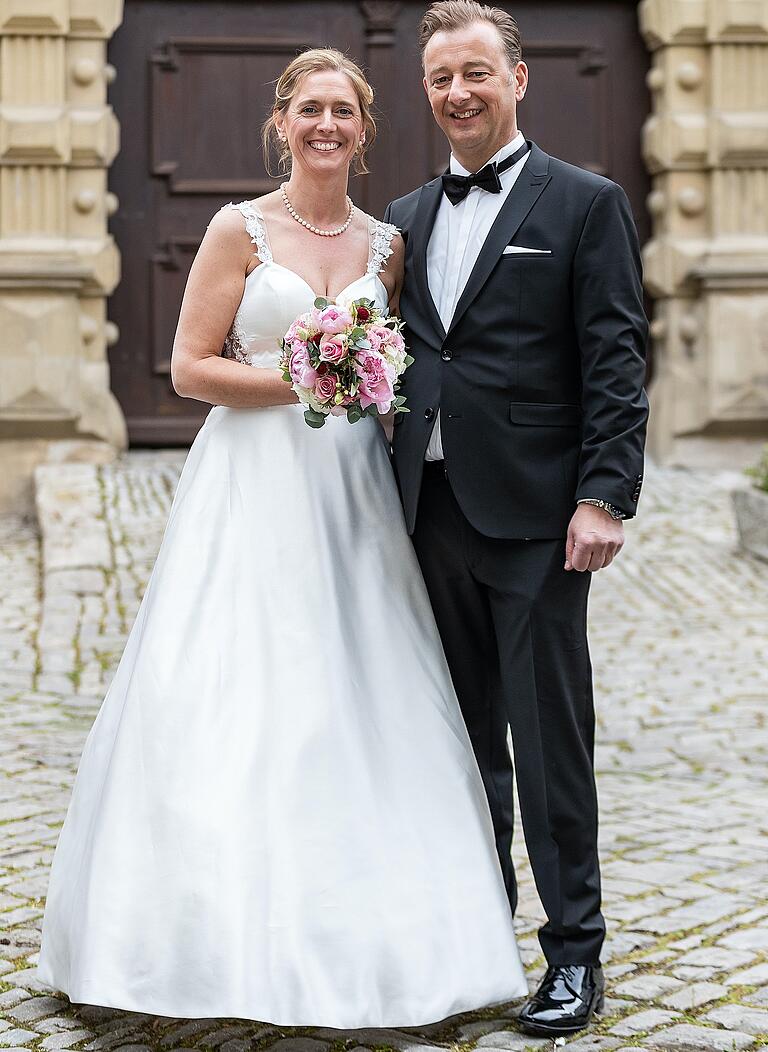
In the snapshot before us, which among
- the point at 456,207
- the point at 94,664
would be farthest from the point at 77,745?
the point at 456,207

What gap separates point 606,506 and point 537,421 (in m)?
0.25

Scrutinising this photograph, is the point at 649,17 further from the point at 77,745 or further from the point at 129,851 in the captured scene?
the point at 129,851

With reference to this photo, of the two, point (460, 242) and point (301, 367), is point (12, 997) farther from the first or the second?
point (460, 242)

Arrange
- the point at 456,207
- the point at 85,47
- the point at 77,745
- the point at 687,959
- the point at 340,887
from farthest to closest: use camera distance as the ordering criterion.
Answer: the point at 85,47
the point at 77,745
the point at 687,959
the point at 456,207
the point at 340,887

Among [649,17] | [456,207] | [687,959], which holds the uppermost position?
[649,17]

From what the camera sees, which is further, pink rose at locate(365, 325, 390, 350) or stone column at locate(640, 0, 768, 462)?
stone column at locate(640, 0, 768, 462)

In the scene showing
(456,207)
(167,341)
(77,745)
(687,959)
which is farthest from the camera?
(167,341)

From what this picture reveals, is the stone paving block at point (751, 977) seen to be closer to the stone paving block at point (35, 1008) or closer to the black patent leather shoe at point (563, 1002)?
the black patent leather shoe at point (563, 1002)

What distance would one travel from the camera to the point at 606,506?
3.10m

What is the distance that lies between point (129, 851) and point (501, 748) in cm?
94

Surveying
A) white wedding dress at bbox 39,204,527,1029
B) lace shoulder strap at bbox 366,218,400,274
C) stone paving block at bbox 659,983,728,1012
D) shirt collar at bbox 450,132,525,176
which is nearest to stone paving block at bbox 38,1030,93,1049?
white wedding dress at bbox 39,204,527,1029

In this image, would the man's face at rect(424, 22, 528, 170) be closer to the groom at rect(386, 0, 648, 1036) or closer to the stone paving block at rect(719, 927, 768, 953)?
the groom at rect(386, 0, 648, 1036)

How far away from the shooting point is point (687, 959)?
3598 millimetres

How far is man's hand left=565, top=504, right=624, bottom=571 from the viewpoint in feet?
10.1
